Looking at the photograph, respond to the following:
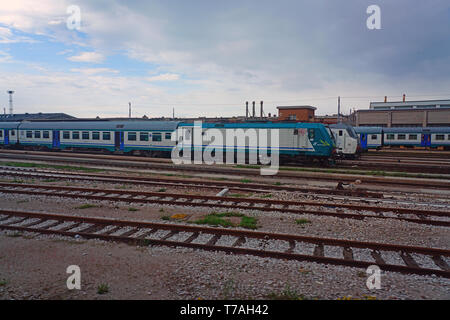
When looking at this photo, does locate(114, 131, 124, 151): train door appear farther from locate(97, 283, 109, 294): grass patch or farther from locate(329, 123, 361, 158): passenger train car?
locate(97, 283, 109, 294): grass patch

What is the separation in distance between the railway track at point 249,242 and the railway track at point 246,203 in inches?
104

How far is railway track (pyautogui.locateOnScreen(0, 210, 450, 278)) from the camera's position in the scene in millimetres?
7027

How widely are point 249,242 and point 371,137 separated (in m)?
39.8

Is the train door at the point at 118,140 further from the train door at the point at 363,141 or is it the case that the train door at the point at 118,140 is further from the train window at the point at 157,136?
the train door at the point at 363,141

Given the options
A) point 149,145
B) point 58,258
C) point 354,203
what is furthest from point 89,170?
point 354,203

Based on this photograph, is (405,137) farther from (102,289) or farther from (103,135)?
(102,289)

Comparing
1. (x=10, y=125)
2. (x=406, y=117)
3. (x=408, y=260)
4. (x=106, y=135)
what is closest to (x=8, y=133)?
(x=10, y=125)

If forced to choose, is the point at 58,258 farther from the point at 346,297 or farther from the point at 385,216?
the point at 385,216

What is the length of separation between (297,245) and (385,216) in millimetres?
4154

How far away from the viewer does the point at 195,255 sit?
739cm

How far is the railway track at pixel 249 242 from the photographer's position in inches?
277

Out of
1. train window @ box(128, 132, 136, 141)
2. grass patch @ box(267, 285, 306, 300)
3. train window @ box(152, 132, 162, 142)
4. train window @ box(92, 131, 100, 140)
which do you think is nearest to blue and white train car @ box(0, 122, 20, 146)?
train window @ box(92, 131, 100, 140)

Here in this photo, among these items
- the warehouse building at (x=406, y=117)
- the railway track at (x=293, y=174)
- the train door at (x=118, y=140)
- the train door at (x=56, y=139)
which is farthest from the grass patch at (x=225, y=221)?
the warehouse building at (x=406, y=117)

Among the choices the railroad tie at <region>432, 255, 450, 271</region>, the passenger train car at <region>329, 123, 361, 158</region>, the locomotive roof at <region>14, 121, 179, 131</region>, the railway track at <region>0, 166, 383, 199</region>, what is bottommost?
the railroad tie at <region>432, 255, 450, 271</region>
